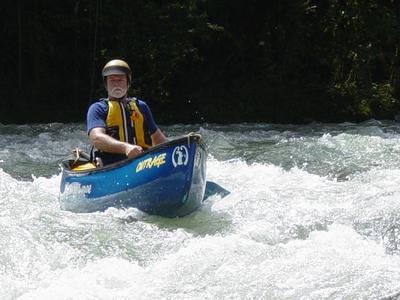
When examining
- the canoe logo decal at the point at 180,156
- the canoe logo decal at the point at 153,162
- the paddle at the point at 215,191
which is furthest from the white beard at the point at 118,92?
the paddle at the point at 215,191

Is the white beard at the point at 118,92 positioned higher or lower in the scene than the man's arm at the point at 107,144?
higher

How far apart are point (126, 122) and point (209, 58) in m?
8.35

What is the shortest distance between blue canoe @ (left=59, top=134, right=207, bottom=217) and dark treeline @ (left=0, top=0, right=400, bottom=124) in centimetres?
690

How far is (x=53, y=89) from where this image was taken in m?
13.1

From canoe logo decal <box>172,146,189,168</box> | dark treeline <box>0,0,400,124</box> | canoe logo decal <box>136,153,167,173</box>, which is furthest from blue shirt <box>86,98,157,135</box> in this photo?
dark treeline <box>0,0,400,124</box>

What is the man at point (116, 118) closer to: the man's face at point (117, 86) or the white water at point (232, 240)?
the man's face at point (117, 86)

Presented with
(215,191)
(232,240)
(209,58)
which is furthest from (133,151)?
(209,58)

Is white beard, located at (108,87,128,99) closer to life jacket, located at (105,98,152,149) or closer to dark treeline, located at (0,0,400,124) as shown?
life jacket, located at (105,98,152,149)

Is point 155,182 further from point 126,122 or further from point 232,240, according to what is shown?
point 232,240

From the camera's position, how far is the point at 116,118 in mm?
5926

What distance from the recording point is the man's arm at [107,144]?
18.4 feet

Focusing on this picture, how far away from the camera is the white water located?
3.87m

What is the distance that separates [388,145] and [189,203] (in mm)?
3940

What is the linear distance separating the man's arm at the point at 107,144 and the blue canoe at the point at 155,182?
0.62 feet
